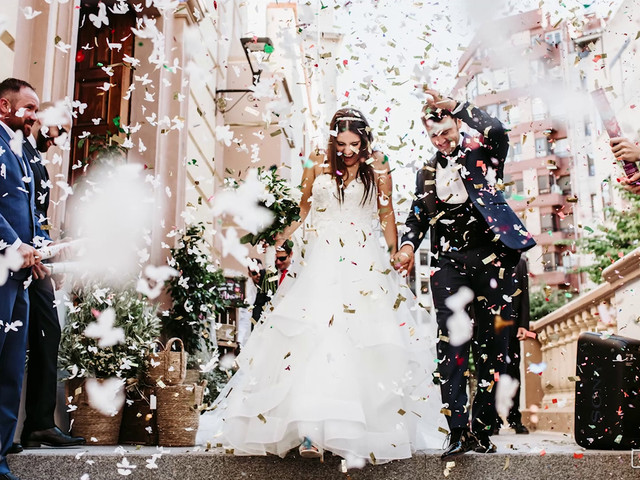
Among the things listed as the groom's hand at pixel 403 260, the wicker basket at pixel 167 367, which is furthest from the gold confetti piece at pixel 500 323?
the wicker basket at pixel 167 367

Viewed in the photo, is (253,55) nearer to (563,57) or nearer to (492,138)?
(492,138)

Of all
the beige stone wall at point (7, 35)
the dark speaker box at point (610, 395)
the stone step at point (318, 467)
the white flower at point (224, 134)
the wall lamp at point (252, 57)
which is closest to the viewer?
the stone step at point (318, 467)

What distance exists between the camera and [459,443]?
3461 millimetres

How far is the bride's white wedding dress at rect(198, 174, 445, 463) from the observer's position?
3232 mm

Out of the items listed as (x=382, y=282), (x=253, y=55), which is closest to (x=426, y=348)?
(x=382, y=282)

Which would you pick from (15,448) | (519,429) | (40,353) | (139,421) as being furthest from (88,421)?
(519,429)

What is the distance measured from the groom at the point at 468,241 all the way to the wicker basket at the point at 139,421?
6.59 ft

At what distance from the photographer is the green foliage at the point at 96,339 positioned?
182 inches

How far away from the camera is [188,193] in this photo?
7.94 meters

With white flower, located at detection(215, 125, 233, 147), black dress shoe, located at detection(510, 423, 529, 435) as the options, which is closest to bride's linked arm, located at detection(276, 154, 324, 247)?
black dress shoe, located at detection(510, 423, 529, 435)

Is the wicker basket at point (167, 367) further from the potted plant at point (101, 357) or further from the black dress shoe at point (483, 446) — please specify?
the black dress shoe at point (483, 446)

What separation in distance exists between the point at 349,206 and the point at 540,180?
1582 inches

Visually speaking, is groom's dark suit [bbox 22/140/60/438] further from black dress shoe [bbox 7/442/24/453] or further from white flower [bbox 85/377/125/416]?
white flower [bbox 85/377/125/416]

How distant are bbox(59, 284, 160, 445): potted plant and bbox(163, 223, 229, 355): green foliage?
1.73 metres
